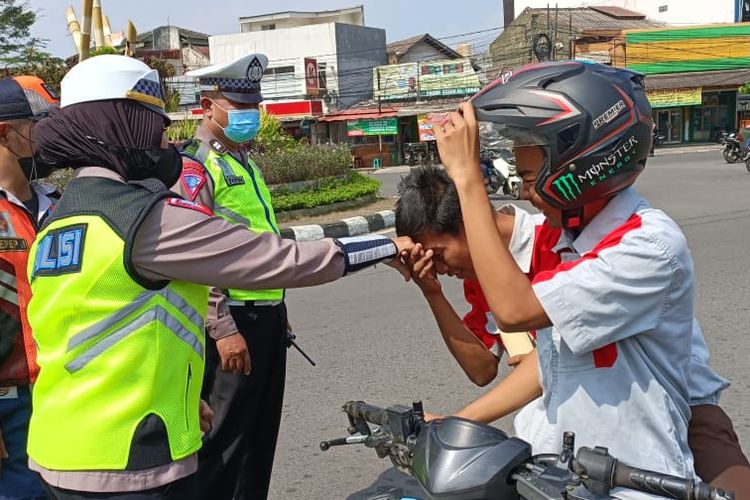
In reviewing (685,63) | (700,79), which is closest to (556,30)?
(685,63)

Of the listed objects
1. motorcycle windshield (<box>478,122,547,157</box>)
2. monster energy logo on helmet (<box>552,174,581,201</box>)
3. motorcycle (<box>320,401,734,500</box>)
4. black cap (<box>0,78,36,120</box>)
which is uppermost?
black cap (<box>0,78,36,120</box>)

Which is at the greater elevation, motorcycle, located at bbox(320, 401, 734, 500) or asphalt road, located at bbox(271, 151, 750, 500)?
motorcycle, located at bbox(320, 401, 734, 500)

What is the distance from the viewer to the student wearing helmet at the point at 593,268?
4.34 feet

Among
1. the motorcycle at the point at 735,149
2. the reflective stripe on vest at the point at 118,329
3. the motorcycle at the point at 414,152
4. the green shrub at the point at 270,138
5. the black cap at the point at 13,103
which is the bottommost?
the motorcycle at the point at 414,152

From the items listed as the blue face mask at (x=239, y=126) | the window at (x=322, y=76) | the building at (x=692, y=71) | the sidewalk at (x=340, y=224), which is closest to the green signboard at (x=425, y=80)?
the window at (x=322, y=76)

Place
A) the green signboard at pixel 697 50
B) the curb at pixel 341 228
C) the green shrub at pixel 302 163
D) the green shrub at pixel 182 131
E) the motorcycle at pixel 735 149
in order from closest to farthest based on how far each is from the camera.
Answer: the curb at pixel 341 228 → the green shrub at pixel 302 163 → the green shrub at pixel 182 131 → the motorcycle at pixel 735 149 → the green signboard at pixel 697 50

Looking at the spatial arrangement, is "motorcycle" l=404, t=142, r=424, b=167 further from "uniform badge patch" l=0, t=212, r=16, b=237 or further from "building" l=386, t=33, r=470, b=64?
"uniform badge patch" l=0, t=212, r=16, b=237

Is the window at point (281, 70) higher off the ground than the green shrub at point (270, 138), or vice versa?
the window at point (281, 70)

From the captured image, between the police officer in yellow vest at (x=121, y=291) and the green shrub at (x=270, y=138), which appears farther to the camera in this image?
the green shrub at (x=270, y=138)

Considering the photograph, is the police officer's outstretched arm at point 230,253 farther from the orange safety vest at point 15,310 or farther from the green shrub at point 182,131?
the green shrub at point 182,131

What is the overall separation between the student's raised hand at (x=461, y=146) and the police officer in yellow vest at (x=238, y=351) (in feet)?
5.20

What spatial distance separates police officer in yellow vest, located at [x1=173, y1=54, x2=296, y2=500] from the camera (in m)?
2.84

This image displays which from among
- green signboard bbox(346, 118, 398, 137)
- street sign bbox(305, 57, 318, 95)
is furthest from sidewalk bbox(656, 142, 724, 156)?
street sign bbox(305, 57, 318, 95)

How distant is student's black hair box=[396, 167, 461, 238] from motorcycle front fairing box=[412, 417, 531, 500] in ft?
2.42
